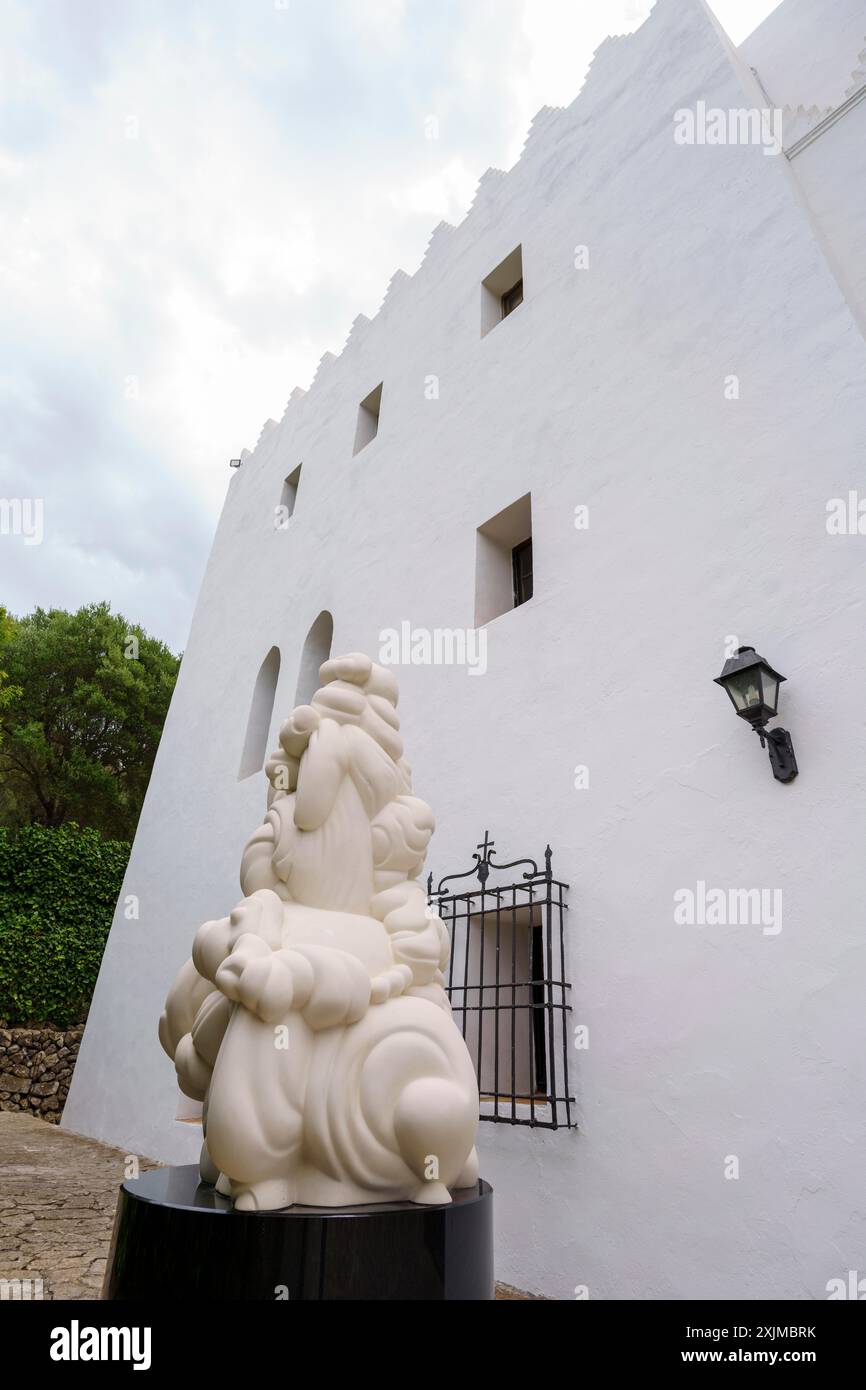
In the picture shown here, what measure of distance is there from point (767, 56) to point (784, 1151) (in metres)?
6.23

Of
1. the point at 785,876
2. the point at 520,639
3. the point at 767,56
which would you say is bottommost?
the point at 785,876

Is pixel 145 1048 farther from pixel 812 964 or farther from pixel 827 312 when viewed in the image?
pixel 827 312

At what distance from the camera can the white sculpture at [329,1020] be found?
179 cm

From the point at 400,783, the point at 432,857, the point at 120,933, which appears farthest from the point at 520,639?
the point at 120,933

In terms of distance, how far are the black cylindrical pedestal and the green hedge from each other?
8.41m

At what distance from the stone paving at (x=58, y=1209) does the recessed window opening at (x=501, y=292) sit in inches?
248

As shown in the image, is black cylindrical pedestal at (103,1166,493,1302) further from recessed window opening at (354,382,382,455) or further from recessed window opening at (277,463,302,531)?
recessed window opening at (277,463,302,531)

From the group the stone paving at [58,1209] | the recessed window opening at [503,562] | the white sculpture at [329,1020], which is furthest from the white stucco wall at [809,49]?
the stone paving at [58,1209]

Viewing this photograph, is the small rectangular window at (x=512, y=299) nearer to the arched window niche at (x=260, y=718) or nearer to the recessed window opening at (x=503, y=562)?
the recessed window opening at (x=503, y=562)

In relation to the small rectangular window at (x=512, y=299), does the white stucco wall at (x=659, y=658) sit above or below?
below

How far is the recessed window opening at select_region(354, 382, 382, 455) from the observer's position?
7.84 m

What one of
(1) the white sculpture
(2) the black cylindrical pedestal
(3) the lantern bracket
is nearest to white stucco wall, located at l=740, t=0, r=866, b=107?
(3) the lantern bracket
